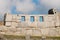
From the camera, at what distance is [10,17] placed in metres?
15.9

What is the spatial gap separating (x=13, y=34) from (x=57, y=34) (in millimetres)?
3848

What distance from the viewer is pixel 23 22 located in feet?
52.3

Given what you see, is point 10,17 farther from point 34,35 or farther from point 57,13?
point 57,13

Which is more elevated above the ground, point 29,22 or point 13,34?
point 29,22

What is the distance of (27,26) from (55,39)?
2.68 m

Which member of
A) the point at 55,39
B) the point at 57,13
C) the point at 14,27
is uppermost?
the point at 57,13

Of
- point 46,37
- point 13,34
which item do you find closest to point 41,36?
point 46,37

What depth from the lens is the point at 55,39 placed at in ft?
52.0

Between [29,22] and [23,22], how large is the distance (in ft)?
1.72

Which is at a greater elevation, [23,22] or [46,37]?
[23,22]

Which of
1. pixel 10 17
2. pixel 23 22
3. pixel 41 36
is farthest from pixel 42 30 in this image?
pixel 10 17

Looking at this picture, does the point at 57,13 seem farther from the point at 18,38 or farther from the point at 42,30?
the point at 18,38

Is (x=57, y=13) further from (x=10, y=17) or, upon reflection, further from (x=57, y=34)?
(x=10, y=17)

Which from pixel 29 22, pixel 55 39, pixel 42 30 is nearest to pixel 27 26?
pixel 29 22
